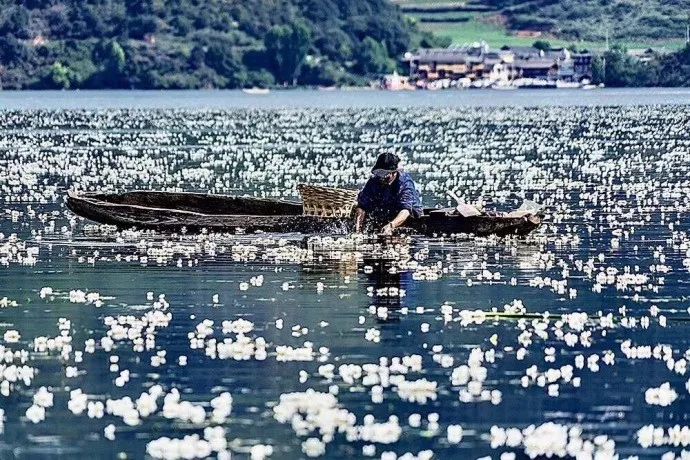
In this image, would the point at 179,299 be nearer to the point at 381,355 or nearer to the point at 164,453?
the point at 381,355

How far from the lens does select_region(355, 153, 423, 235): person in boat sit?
42094 millimetres

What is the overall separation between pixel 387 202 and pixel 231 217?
3824mm

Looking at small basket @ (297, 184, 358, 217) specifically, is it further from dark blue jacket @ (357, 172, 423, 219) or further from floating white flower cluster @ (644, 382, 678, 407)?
floating white flower cluster @ (644, 382, 678, 407)

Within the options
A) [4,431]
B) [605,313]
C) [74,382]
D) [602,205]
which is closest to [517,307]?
[605,313]

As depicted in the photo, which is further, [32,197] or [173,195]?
[32,197]

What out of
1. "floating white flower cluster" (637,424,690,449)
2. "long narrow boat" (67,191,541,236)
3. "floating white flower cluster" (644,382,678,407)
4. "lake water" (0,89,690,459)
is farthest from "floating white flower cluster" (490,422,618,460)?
"long narrow boat" (67,191,541,236)

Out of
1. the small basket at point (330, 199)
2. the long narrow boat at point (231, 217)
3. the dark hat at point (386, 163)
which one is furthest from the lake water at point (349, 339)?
the dark hat at point (386, 163)

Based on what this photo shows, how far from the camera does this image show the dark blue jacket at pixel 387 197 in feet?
138

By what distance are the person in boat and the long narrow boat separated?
0.69 meters

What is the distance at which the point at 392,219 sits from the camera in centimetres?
4244

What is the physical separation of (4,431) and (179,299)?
10256 mm

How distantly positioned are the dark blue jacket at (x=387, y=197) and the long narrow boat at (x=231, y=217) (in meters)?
0.73

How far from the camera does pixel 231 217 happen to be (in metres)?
44.7

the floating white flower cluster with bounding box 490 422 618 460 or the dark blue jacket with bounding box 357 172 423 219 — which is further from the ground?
the floating white flower cluster with bounding box 490 422 618 460
